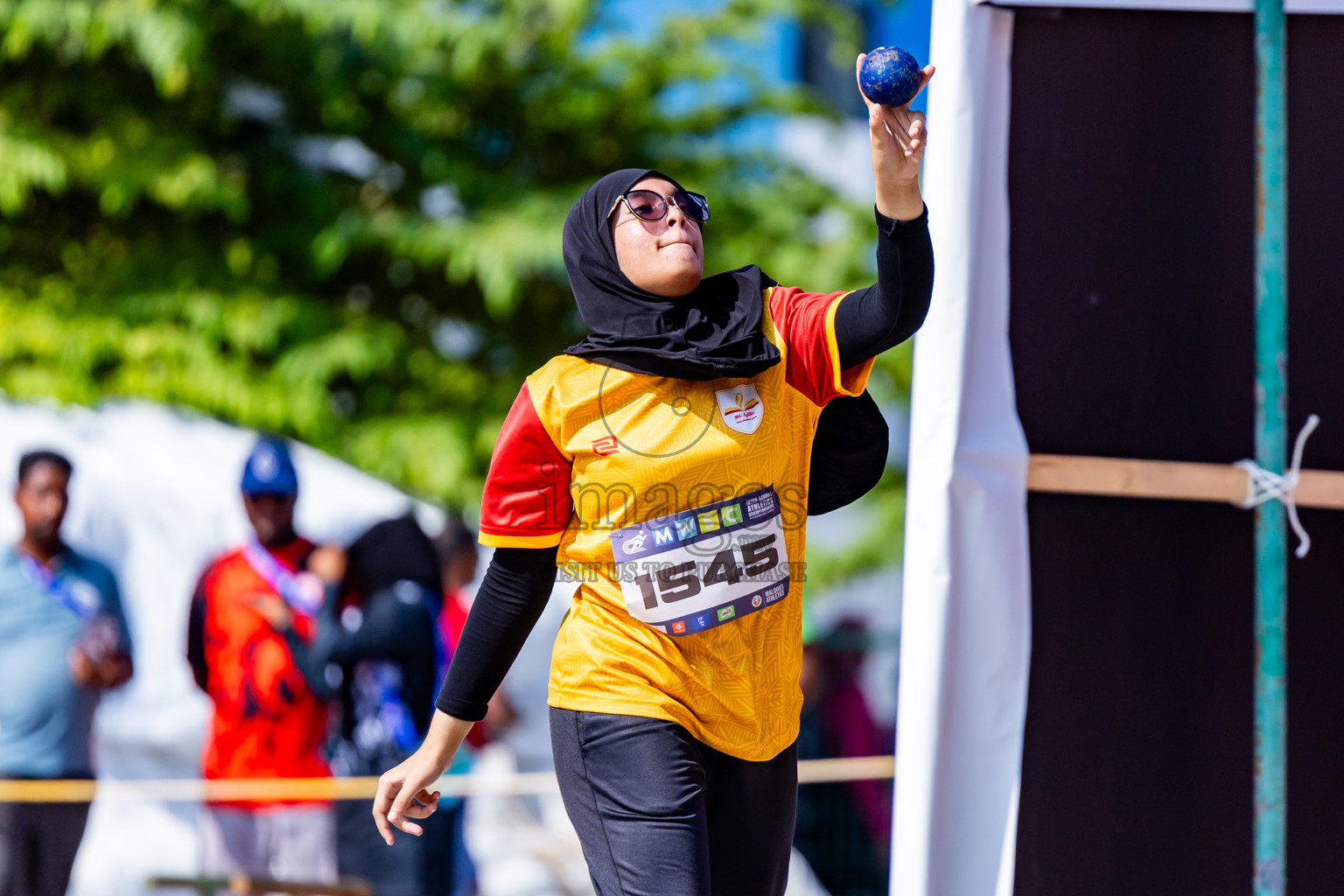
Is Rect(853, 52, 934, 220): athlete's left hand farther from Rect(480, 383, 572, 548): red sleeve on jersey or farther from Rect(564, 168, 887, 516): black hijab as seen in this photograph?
Rect(480, 383, 572, 548): red sleeve on jersey

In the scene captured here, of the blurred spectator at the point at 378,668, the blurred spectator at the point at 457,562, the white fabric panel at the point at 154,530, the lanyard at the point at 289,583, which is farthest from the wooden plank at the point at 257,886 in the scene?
the blurred spectator at the point at 457,562

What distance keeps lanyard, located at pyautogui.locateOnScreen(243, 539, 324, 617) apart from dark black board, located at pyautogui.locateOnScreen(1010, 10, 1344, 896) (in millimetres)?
3167

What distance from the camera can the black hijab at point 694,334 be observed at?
216 centimetres

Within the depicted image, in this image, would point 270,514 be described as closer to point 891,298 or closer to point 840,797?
point 840,797

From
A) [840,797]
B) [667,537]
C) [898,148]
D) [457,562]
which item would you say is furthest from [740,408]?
[840,797]

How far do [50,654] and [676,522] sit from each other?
12.2 feet

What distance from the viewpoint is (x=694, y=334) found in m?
2.19

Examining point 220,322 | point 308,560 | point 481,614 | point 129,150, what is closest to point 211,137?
point 129,150

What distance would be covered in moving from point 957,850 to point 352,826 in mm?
3068

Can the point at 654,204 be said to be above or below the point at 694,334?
above

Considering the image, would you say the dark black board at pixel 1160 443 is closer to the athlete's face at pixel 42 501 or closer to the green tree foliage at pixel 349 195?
Answer: the athlete's face at pixel 42 501

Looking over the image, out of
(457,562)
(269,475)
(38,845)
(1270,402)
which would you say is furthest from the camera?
(457,562)

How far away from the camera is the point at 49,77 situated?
7.78 metres

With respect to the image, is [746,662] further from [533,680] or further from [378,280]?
[378,280]
